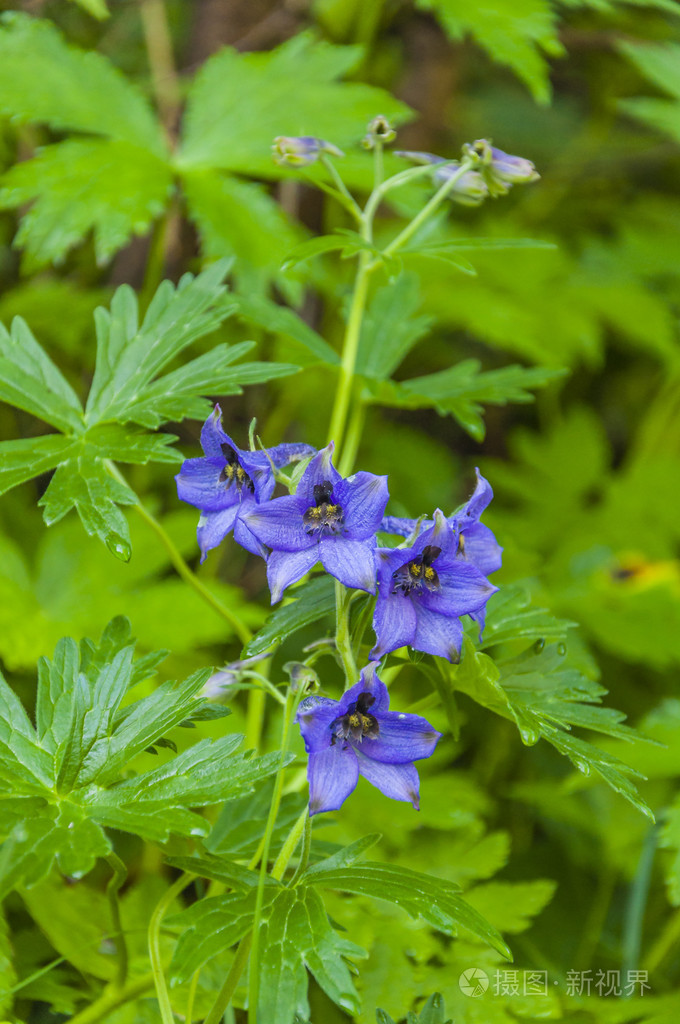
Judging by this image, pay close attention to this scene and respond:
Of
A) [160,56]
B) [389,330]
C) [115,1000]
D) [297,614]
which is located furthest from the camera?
[160,56]

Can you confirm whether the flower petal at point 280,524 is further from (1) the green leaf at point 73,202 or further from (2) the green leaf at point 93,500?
(1) the green leaf at point 73,202

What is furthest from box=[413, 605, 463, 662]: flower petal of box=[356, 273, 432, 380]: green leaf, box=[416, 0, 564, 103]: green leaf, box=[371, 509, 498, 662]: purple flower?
box=[416, 0, 564, 103]: green leaf

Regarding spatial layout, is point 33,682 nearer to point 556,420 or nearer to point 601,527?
point 601,527

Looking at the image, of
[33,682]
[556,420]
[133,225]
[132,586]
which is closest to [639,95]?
[556,420]

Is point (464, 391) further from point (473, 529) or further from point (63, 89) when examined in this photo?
point (63, 89)

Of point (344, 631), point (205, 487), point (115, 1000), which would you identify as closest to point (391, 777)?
point (344, 631)

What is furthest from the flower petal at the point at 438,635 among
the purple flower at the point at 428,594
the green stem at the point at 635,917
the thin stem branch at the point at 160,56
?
the thin stem branch at the point at 160,56

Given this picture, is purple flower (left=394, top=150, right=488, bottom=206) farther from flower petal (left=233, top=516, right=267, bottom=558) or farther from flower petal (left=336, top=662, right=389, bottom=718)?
flower petal (left=336, top=662, right=389, bottom=718)
